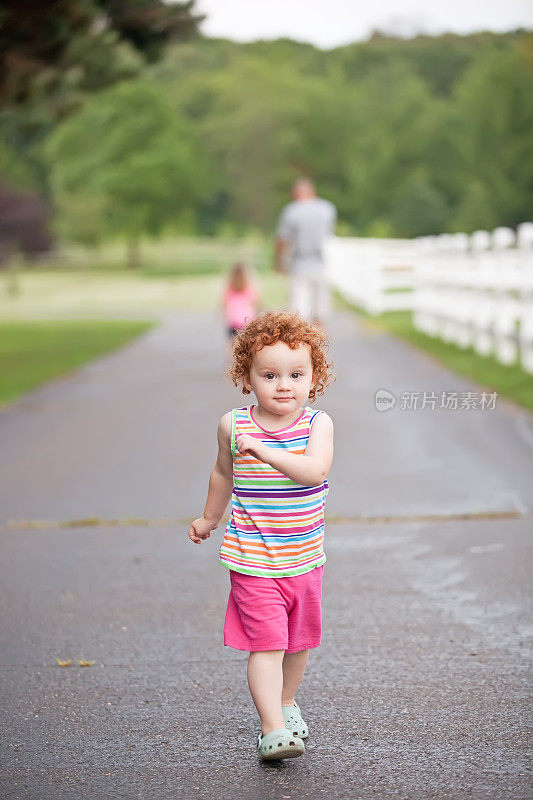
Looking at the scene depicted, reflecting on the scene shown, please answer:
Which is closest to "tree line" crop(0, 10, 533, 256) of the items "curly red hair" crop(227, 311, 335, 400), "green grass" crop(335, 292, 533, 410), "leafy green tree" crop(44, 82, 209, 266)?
"leafy green tree" crop(44, 82, 209, 266)

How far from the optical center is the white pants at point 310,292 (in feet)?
55.6

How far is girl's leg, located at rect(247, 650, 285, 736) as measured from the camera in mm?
3559

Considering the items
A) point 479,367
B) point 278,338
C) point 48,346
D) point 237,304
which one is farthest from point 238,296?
point 278,338

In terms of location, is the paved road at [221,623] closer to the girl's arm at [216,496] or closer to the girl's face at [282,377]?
the girl's arm at [216,496]

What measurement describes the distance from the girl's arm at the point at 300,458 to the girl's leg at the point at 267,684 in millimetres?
525

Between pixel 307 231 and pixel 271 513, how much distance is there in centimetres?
1318

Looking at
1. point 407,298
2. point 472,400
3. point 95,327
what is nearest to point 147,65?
point 472,400

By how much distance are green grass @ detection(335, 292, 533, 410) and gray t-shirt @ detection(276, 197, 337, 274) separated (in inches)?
85.1

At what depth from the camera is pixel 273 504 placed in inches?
142

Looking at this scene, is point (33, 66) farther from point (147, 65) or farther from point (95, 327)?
point (95, 327)

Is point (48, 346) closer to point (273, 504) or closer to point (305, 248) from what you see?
point (305, 248)

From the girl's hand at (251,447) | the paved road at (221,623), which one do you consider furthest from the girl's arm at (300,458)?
the paved road at (221,623)

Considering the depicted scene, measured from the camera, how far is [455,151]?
94.1 metres

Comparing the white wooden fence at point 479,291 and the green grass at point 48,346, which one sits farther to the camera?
the green grass at point 48,346
